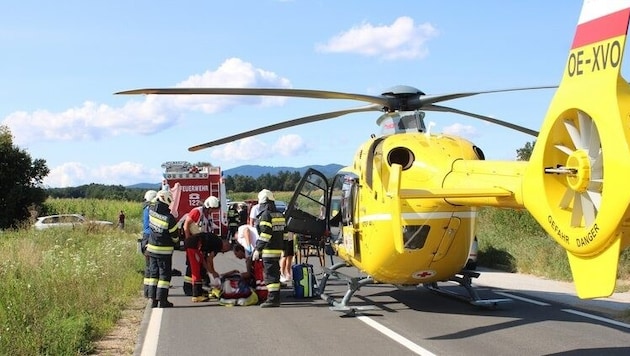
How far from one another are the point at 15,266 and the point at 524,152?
21172 mm

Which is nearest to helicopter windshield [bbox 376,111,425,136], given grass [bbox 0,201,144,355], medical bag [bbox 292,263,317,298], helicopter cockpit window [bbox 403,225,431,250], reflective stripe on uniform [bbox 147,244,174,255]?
helicopter cockpit window [bbox 403,225,431,250]

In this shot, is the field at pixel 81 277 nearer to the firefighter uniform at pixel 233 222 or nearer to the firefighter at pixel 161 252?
the firefighter at pixel 161 252

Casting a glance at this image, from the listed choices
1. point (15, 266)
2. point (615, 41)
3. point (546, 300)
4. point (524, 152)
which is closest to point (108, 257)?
point (15, 266)

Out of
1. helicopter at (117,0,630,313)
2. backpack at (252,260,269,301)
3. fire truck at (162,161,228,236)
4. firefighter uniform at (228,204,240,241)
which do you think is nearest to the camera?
helicopter at (117,0,630,313)

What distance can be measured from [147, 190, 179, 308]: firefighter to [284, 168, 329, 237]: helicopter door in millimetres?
2184

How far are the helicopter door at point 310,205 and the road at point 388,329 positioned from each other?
1.33 meters

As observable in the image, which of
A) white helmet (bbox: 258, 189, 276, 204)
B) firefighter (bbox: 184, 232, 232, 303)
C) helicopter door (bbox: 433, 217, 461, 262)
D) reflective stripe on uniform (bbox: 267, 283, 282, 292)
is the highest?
white helmet (bbox: 258, 189, 276, 204)

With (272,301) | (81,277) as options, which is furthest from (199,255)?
(81,277)

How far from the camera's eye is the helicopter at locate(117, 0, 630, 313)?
507 cm

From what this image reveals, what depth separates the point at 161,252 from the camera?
11.3m

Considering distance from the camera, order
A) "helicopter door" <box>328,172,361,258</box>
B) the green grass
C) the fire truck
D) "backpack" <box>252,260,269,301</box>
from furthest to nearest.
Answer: the fire truck, the green grass, "backpack" <box>252,260,269,301</box>, "helicopter door" <box>328,172,361,258</box>

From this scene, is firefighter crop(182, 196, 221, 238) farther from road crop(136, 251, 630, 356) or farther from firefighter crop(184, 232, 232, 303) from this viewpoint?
road crop(136, 251, 630, 356)

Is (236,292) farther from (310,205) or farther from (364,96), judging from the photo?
(364,96)

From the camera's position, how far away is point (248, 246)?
521 inches
